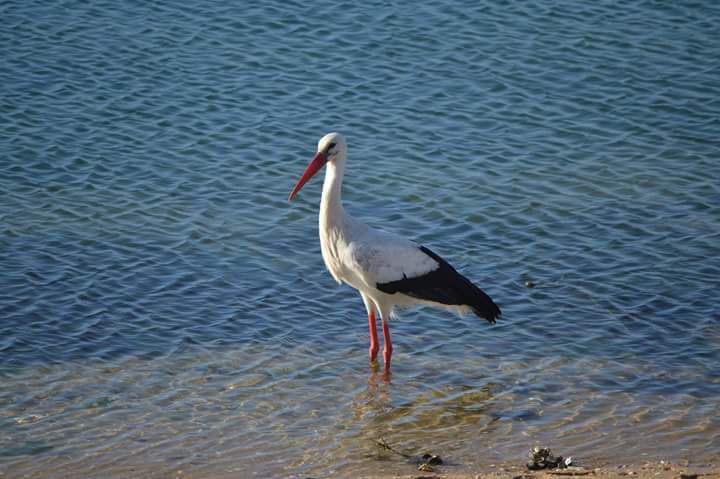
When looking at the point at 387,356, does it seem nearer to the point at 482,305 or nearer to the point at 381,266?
the point at 381,266

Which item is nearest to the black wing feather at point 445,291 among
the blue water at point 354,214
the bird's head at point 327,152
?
the blue water at point 354,214

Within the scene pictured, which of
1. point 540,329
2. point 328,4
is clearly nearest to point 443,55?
point 328,4

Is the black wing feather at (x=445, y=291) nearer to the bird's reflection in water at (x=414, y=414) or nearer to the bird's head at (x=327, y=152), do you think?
the bird's reflection in water at (x=414, y=414)

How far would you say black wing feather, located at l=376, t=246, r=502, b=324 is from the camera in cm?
883

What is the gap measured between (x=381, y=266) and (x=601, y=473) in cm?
278

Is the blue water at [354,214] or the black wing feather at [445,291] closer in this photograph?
the blue water at [354,214]

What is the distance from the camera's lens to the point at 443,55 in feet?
50.5

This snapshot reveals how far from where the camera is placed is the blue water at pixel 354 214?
7.76m

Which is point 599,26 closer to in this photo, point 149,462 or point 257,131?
point 257,131

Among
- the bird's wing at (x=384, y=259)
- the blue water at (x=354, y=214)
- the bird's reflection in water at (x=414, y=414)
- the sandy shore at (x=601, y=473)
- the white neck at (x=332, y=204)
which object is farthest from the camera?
the white neck at (x=332, y=204)

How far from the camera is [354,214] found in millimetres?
11539

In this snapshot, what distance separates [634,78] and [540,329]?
21.1 ft

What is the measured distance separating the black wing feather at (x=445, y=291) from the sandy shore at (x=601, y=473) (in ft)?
6.81

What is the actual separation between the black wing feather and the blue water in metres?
0.43
